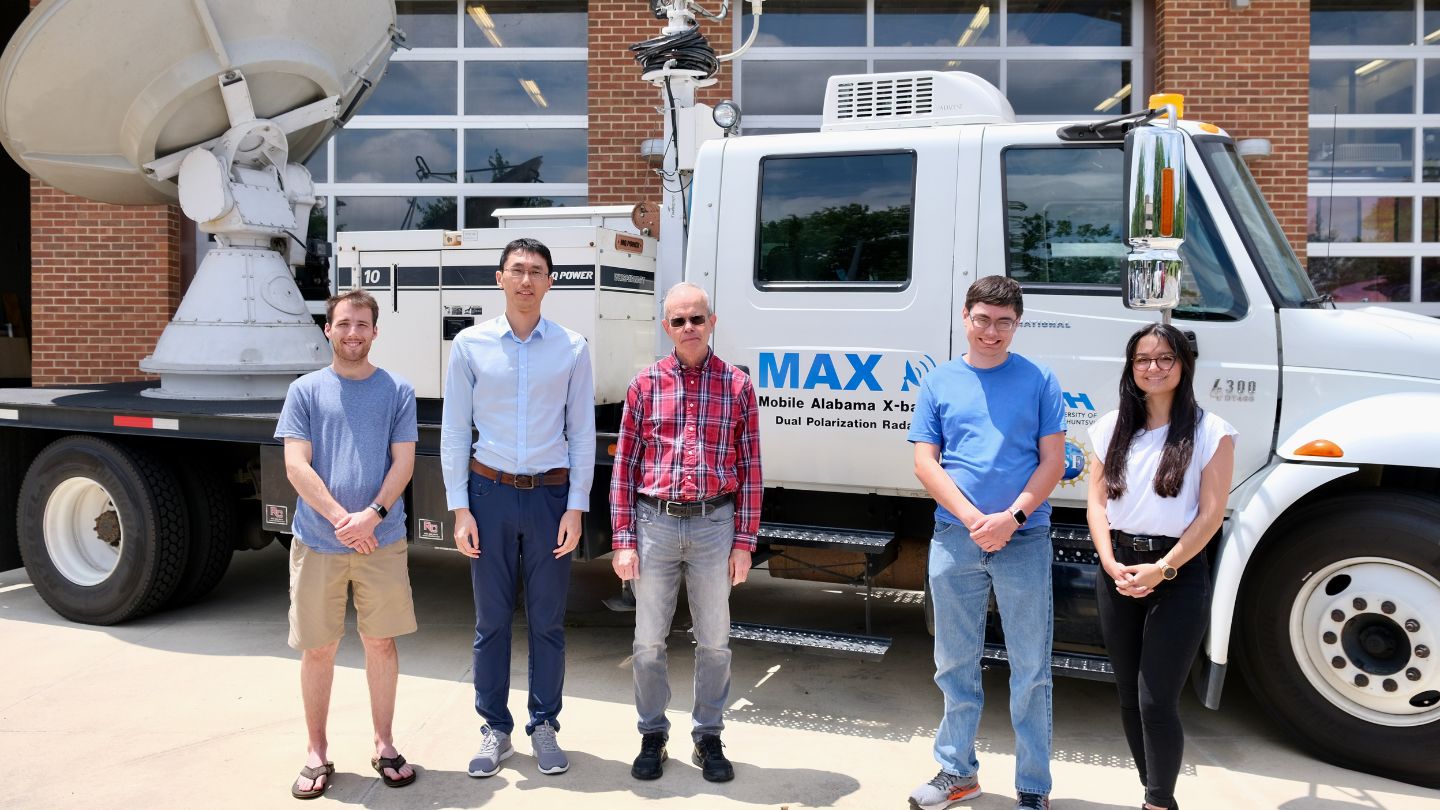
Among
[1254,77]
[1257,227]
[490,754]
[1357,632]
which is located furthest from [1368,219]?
[490,754]

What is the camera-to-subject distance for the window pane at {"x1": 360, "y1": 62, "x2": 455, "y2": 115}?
1003 centimetres

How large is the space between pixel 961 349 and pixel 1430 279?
23.6 ft

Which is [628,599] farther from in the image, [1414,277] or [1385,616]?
[1414,277]

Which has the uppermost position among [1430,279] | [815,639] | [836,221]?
[1430,279]

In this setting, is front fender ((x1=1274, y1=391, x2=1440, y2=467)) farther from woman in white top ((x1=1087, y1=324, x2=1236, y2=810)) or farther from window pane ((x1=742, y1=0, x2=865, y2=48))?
window pane ((x1=742, y1=0, x2=865, y2=48))

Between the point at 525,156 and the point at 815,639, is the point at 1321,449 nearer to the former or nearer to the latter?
the point at 815,639

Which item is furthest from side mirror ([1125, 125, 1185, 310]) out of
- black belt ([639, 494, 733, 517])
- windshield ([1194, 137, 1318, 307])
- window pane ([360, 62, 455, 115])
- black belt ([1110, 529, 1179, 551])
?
window pane ([360, 62, 455, 115])

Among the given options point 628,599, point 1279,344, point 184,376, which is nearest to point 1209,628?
point 1279,344

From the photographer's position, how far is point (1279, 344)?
411 cm

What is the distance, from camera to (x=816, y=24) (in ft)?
32.0

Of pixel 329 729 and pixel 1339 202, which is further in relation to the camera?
pixel 1339 202

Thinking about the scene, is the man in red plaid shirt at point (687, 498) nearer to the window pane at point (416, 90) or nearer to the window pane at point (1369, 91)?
the window pane at point (416, 90)

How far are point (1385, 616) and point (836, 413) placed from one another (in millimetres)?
2107

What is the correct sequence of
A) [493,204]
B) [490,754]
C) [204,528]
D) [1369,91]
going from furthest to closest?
[493,204] < [1369,91] < [204,528] < [490,754]
